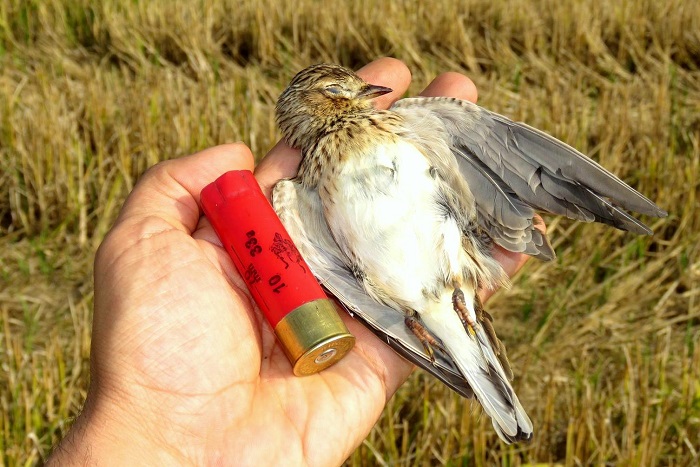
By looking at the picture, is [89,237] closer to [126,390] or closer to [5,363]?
[5,363]

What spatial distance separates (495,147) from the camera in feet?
11.1

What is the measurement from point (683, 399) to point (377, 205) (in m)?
1.84

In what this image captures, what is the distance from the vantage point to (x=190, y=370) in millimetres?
3113

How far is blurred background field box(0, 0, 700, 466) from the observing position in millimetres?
4059

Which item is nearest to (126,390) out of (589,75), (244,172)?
(244,172)

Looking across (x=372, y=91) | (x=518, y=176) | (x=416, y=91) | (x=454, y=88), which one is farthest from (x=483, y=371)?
(x=416, y=91)

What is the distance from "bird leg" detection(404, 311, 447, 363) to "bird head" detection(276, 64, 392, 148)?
3.02 feet

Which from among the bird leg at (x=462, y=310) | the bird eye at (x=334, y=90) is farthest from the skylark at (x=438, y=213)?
the bird eye at (x=334, y=90)

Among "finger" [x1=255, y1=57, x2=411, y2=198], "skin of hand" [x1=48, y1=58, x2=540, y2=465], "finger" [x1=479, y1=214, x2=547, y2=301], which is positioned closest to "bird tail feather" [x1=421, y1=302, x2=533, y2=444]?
"skin of hand" [x1=48, y1=58, x2=540, y2=465]

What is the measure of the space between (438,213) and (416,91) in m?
3.37

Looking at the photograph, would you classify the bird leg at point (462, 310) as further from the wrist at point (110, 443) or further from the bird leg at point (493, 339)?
the wrist at point (110, 443)

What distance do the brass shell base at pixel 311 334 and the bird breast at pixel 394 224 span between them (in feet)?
0.99

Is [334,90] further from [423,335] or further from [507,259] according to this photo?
[423,335]

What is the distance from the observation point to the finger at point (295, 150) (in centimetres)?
386
